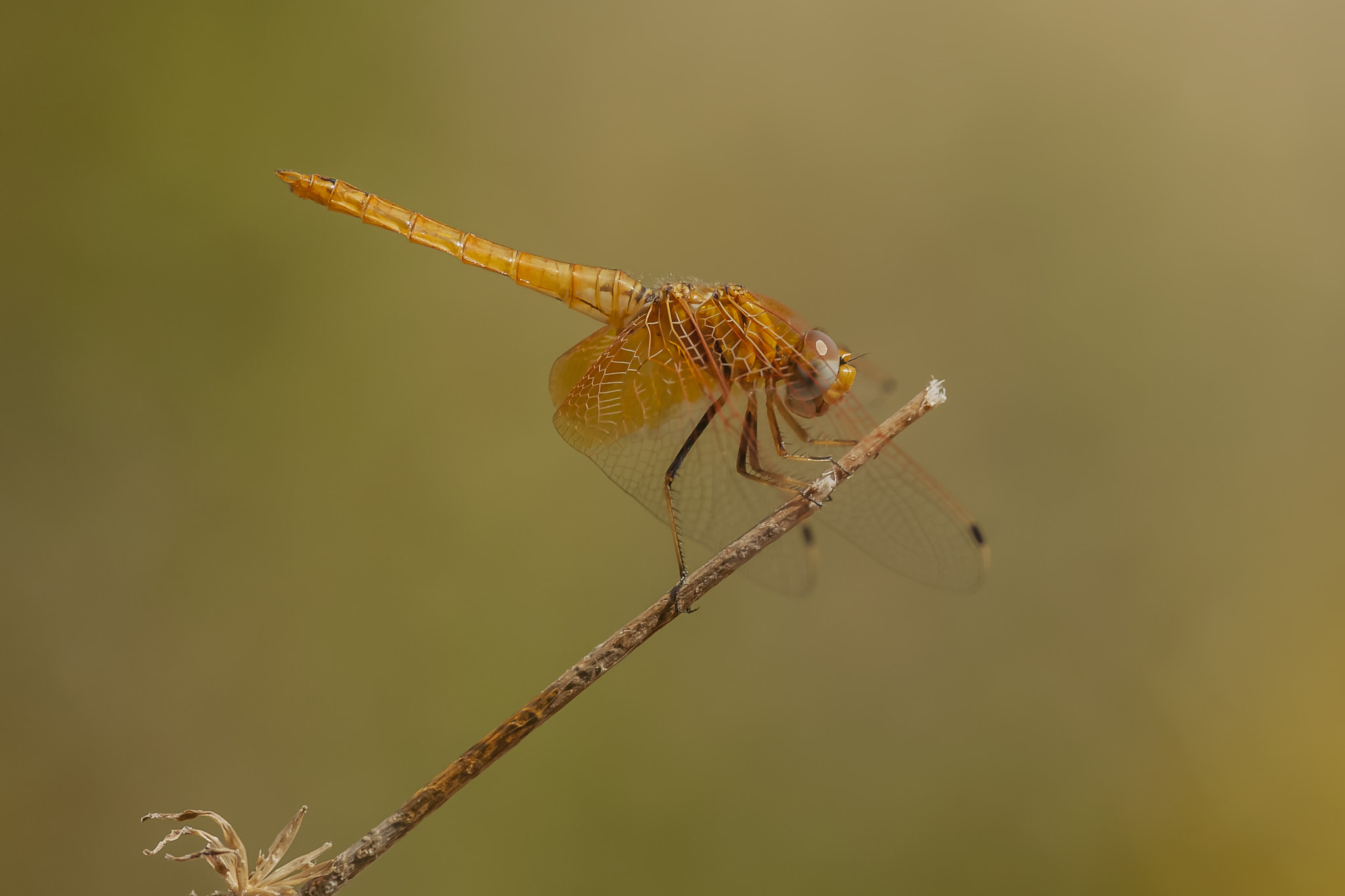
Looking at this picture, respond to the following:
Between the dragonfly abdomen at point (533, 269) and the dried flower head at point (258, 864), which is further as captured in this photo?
the dragonfly abdomen at point (533, 269)

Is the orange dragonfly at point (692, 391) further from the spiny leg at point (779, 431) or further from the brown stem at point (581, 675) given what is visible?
the brown stem at point (581, 675)

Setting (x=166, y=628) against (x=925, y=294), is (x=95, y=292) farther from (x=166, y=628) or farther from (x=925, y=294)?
(x=925, y=294)

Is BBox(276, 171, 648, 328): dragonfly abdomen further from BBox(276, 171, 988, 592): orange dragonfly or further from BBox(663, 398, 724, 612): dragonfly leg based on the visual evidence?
BBox(663, 398, 724, 612): dragonfly leg

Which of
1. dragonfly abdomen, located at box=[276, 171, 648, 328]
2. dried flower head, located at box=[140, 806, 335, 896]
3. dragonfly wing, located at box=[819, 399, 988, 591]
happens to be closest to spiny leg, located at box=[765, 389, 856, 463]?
dragonfly wing, located at box=[819, 399, 988, 591]

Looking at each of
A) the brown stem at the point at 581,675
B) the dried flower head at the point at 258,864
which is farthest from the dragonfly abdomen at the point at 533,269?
the dried flower head at the point at 258,864

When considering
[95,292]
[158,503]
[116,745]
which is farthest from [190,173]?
[116,745]
